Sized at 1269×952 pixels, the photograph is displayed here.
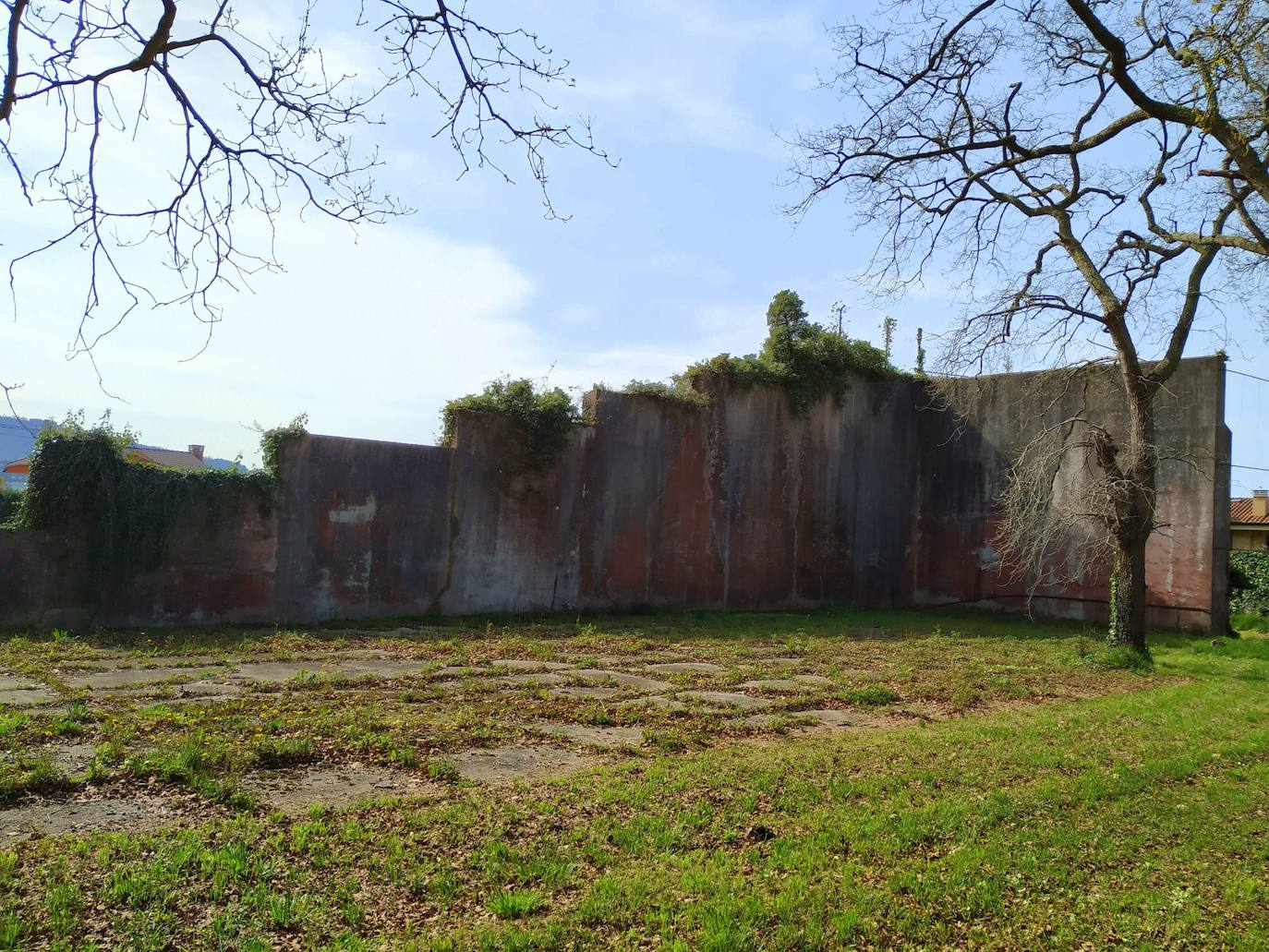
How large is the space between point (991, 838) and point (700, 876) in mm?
1716

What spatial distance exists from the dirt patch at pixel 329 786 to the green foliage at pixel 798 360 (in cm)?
1273

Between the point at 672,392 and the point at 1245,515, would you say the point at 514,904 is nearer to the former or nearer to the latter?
the point at 672,392

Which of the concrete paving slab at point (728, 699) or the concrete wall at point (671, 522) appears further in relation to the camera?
the concrete wall at point (671, 522)

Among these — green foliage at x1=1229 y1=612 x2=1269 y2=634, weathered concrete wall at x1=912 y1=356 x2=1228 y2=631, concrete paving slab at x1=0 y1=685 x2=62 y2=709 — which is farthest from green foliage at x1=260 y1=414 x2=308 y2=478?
green foliage at x1=1229 y1=612 x2=1269 y2=634

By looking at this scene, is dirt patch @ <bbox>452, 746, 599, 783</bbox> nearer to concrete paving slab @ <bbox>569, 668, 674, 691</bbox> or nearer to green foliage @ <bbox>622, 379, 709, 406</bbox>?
concrete paving slab @ <bbox>569, 668, 674, 691</bbox>

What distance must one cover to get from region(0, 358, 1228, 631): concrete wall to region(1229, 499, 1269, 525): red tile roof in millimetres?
13089

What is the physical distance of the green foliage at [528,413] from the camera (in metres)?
14.7

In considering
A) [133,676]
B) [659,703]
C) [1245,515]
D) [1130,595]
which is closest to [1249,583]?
[1130,595]

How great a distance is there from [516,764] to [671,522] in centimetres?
1090

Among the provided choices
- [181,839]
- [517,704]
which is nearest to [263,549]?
[517,704]

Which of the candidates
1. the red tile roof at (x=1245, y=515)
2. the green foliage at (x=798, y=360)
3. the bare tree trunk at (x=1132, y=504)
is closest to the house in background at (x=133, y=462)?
the green foliage at (x=798, y=360)

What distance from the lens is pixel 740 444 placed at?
17453 millimetres

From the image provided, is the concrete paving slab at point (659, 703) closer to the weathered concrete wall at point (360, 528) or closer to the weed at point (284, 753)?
the weed at point (284, 753)

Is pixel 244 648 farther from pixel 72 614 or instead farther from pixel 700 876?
pixel 700 876
